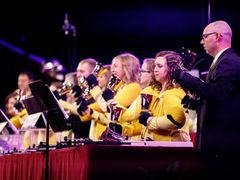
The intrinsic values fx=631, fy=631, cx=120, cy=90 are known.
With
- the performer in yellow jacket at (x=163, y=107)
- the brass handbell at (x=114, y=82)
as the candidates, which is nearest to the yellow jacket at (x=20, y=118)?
the brass handbell at (x=114, y=82)

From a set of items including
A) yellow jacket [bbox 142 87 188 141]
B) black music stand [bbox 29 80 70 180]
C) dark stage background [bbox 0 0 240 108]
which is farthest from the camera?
dark stage background [bbox 0 0 240 108]

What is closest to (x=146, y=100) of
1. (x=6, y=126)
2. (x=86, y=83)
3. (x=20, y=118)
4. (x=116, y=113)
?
(x=116, y=113)

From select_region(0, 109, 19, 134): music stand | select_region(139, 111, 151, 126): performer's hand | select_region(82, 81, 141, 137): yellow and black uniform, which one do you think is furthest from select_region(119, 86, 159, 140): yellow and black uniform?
select_region(0, 109, 19, 134): music stand

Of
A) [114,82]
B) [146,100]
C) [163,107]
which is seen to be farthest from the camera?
[114,82]

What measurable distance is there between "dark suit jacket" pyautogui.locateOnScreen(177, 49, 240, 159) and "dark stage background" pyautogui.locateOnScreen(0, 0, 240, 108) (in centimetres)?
450

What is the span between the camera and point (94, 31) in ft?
36.8

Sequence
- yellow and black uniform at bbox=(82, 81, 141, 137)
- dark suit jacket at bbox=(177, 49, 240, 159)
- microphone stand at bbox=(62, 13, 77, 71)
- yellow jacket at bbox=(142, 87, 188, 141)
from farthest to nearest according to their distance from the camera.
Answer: microphone stand at bbox=(62, 13, 77, 71), yellow and black uniform at bbox=(82, 81, 141, 137), yellow jacket at bbox=(142, 87, 188, 141), dark suit jacket at bbox=(177, 49, 240, 159)

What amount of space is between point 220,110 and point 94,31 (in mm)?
6871

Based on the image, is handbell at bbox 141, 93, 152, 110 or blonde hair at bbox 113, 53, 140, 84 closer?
handbell at bbox 141, 93, 152, 110

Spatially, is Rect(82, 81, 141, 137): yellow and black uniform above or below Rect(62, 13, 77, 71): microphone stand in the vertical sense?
below

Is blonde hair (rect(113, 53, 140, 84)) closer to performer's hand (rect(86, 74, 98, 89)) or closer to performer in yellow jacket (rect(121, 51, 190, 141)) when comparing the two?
performer's hand (rect(86, 74, 98, 89))

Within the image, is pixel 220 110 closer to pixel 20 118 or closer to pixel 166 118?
pixel 166 118

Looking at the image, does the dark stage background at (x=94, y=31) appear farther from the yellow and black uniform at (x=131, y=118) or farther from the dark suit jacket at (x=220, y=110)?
the dark suit jacket at (x=220, y=110)

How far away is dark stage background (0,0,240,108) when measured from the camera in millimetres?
10148
